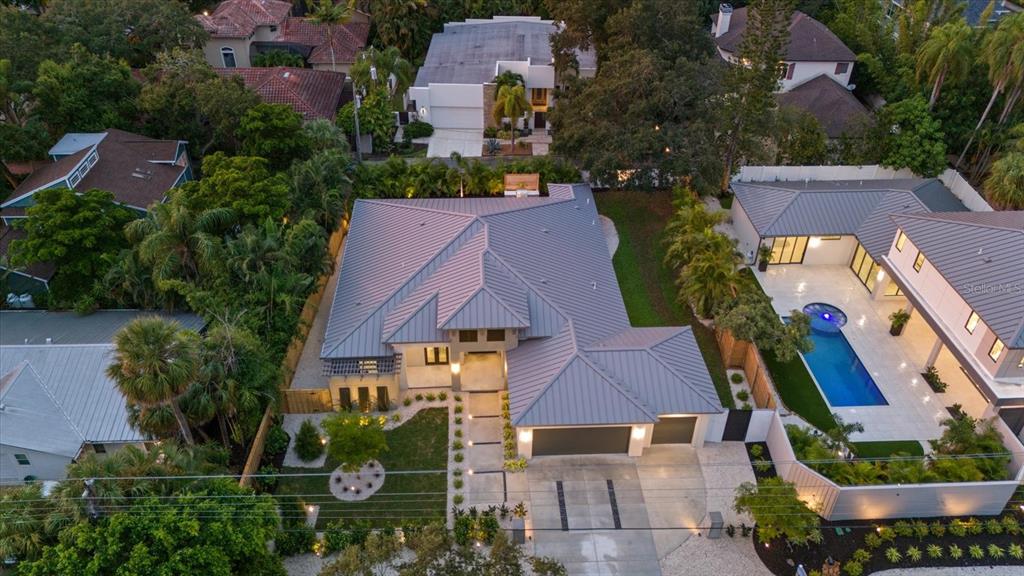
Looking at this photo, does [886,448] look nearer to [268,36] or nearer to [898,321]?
[898,321]

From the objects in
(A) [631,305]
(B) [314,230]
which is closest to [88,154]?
(B) [314,230]

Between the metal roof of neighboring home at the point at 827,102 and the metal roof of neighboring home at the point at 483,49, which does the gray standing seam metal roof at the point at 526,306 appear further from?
the metal roof of neighboring home at the point at 827,102

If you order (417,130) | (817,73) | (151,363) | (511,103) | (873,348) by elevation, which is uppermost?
(817,73)

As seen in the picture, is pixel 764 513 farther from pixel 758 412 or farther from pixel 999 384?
pixel 999 384

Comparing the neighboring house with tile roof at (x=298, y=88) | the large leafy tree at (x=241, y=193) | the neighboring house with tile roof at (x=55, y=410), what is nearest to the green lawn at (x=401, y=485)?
the neighboring house with tile roof at (x=55, y=410)

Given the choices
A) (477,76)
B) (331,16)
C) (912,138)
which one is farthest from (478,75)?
(912,138)

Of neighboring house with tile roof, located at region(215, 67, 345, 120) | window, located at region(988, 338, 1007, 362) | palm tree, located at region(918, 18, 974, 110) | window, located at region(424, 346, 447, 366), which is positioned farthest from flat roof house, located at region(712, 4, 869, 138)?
window, located at region(424, 346, 447, 366)

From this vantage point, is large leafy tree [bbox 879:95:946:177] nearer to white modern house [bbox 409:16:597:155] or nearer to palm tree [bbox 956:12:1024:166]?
palm tree [bbox 956:12:1024:166]
